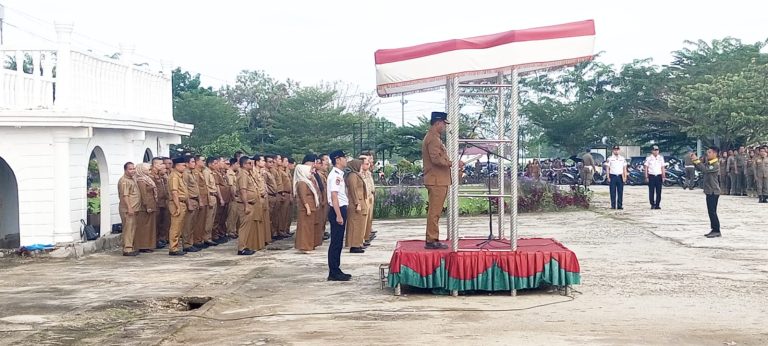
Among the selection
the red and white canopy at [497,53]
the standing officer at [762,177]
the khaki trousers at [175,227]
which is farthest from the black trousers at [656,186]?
the red and white canopy at [497,53]

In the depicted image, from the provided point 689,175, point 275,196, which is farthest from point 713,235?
point 689,175

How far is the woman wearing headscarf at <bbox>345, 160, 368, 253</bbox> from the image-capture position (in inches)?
565

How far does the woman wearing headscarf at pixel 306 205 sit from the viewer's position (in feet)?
47.1

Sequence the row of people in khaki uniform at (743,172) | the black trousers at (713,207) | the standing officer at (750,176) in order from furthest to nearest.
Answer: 1. the standing officer at (750,176)
2. the row of people in khaki uniform at (743,172)
3. the black trousers at (713,207)

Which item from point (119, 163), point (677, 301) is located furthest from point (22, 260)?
point (677, 301)

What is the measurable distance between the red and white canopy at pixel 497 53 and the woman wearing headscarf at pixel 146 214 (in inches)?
A: 279

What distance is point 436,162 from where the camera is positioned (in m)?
10.2

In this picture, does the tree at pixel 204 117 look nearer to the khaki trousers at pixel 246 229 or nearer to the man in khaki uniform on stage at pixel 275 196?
the man in khaki uniform on stage at pixel 275 196

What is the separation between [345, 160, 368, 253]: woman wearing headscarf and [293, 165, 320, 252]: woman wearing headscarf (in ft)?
1.84

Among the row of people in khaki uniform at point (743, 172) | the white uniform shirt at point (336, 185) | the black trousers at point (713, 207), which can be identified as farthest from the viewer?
the row of people in khaki uniform at point (743, 172)

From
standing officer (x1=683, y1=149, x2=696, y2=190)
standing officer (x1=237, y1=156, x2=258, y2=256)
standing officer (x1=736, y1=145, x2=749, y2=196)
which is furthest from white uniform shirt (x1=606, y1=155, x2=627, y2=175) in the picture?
standing officer (x1=683, y1=149, x2=696, y2=190)

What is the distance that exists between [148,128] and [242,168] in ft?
10.5

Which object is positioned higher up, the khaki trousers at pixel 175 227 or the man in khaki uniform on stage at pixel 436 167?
the man in khaki uniform on stage at pixel 436 167

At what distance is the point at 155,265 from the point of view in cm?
1375
